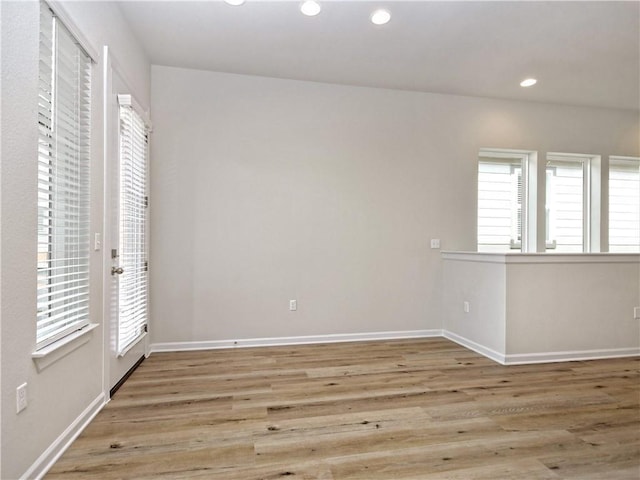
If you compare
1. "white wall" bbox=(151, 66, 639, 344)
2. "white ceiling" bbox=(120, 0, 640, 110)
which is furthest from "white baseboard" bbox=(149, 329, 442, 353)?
"white ceiling" bbox=(120, 0, 640, 110)

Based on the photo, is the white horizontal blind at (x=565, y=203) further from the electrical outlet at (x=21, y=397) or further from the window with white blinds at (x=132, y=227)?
the electrical outlet at (x=21, y=397)

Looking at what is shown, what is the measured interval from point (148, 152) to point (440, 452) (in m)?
3.55

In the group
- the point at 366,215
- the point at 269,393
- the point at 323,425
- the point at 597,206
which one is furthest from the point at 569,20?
the point at 269,393

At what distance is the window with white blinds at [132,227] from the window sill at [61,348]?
21.6 inches

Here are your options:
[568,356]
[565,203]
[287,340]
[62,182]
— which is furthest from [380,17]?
[565,203]

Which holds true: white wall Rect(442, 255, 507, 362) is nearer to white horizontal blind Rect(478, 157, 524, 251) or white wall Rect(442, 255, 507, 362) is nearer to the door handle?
white horizontal blind Rect(478, 157, 524, 251)

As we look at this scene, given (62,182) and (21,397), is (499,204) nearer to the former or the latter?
(62,182)

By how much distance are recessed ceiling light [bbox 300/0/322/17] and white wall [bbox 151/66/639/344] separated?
46.6 inches

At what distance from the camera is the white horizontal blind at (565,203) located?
15.6 ft

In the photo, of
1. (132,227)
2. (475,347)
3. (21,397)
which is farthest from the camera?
(475,347)

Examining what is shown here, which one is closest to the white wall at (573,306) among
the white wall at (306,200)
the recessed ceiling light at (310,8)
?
the white wall at (306,200)

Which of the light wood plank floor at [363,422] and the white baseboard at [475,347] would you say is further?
the white baseboard at [475,347]

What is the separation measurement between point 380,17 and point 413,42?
1.77 feet

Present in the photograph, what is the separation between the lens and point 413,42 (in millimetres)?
3150
